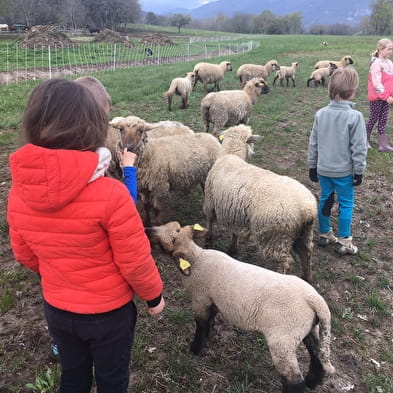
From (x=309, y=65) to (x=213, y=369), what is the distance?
2543 cm

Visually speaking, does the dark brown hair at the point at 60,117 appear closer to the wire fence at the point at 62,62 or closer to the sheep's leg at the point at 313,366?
the sheep's leg at the point at 313,366

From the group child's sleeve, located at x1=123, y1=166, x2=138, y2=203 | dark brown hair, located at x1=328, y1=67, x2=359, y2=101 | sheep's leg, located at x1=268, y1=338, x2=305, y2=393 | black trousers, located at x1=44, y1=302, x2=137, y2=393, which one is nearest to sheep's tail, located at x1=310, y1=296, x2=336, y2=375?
sheep's leg, located at x1=268, y1=338, x2=305, y2=393

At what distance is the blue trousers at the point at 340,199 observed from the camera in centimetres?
435

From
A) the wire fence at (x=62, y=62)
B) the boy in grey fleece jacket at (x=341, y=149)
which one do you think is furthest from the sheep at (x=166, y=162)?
the wire fence at (x=62, y=62)

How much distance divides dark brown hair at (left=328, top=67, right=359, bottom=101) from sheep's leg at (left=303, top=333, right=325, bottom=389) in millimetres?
2750

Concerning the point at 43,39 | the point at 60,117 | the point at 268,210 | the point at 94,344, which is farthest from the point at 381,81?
the point at 43,39

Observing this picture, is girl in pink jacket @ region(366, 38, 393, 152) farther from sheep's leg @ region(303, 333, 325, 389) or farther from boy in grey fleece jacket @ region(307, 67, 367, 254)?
sheep's leg @ region(303, 333, 325, 389)

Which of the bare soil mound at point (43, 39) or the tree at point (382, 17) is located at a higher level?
the tree at point (382, 17)

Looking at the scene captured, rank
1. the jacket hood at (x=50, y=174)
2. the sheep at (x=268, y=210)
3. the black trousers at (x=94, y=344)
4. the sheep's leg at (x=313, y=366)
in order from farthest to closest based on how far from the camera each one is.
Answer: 1. the sheep at (x=268, y=210)
2. the sheep's leg at (x=313, y=366)
3. the black trousers at (x=94, y=344)
4. the jacket hood at (x=50, y=174)

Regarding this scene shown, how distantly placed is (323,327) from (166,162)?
3197 millimetres

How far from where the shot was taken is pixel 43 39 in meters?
32.7

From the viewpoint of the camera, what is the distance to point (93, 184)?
1634 millimetres

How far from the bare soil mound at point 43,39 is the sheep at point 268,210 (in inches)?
1234

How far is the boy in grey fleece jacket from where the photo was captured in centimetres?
404
